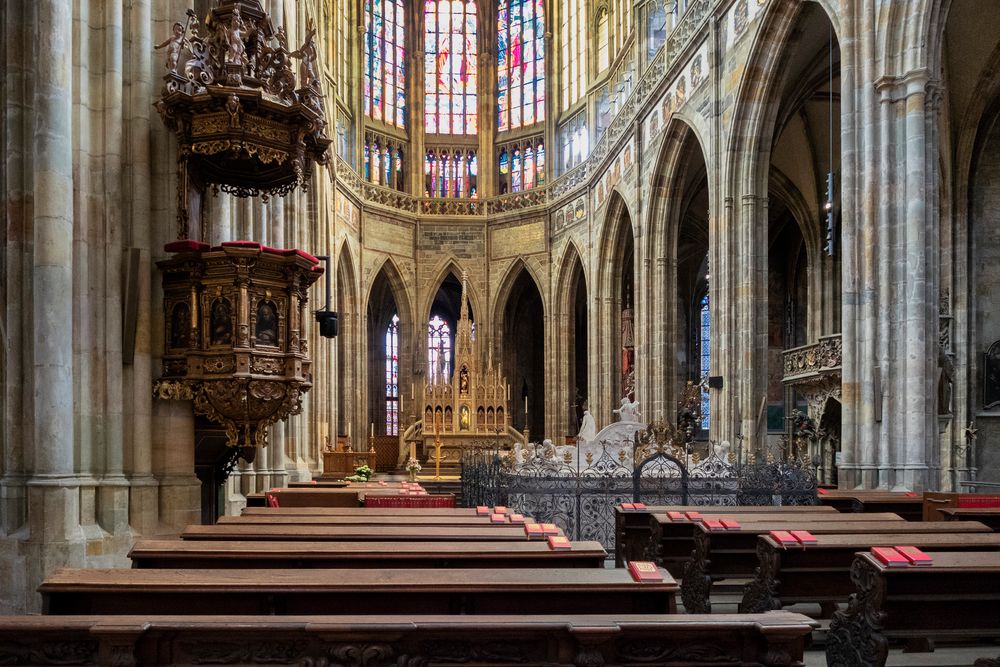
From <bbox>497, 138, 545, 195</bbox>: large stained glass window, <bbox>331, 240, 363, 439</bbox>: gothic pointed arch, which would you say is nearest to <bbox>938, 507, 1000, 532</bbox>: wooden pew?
<bbox>331, 240, 363, 439</bbox>: gothic pointed arch

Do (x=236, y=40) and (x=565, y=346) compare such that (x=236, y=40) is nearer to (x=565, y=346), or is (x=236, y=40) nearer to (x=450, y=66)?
(x=565, y=346)

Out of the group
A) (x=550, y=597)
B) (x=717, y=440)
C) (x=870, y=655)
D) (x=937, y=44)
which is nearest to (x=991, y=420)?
(x=717, y=440)

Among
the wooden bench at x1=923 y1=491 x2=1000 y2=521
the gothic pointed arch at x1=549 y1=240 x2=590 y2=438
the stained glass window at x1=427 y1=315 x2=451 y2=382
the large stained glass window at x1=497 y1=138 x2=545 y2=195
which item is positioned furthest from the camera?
the stained glass window at x1=427 y1=315 x2=451 y2=382

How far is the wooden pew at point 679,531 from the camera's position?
25.4 ft

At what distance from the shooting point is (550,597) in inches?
173

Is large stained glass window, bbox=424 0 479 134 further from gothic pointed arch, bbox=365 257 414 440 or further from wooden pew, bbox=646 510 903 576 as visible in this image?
wooden pew, bbox=646 510 903 576

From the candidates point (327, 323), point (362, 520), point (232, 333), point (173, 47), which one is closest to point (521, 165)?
point (327, 323)

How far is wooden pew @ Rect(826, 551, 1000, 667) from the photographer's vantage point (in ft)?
16.4

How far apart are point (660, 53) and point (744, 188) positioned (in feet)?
22.3

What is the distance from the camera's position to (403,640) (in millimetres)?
3625

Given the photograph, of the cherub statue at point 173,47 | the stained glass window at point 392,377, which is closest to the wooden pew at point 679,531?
the cherub statue at point 173,47

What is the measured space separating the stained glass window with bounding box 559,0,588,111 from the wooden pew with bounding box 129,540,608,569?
29625 mm

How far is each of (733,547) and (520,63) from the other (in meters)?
32.0

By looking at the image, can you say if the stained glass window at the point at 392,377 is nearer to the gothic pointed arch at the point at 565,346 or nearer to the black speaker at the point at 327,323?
the gothic pointed arch at the point at 565,346
